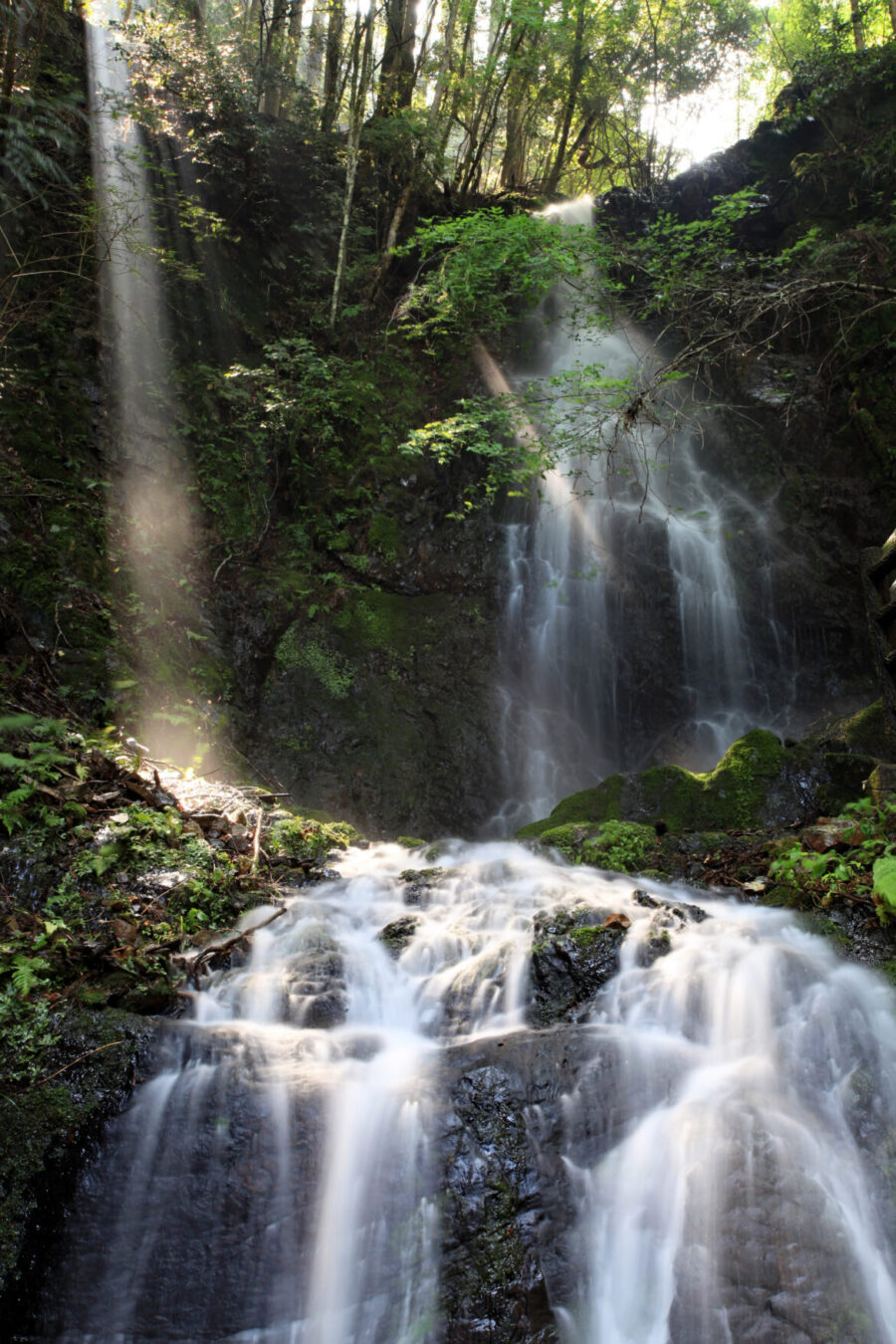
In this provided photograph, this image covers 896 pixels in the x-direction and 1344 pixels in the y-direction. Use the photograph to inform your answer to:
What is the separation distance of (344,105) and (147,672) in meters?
17.2

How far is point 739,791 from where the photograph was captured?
25.2 feet

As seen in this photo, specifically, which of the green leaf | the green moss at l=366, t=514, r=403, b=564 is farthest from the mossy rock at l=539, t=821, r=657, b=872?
the green moss at l=366, t=514, r=403, b=564

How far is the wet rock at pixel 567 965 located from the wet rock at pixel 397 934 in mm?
863

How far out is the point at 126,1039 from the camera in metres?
3.45

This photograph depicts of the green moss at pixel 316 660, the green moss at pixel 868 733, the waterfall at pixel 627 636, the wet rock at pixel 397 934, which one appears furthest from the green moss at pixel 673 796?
the green moss at pixel 316 660

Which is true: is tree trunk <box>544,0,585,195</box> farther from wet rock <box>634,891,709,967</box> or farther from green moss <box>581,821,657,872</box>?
wet rock <box>634,891,709,967</box>

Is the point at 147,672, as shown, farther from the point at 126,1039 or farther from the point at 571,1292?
the point at 571,1292

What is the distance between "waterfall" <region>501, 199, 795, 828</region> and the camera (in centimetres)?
1064

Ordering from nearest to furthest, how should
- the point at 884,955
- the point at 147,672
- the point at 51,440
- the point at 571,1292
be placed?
1. the point at 571,1292
2. the point at 884,955
3. the point at 147,672
4. the point at 51,440

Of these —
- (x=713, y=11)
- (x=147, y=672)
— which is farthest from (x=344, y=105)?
(x=147, y=672)

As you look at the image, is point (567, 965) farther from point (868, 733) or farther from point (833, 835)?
point (868, 733)

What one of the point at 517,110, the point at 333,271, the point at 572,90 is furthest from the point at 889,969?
the point at 517,110

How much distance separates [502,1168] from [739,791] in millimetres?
5284

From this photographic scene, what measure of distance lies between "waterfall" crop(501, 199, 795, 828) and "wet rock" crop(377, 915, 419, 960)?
4.93m
